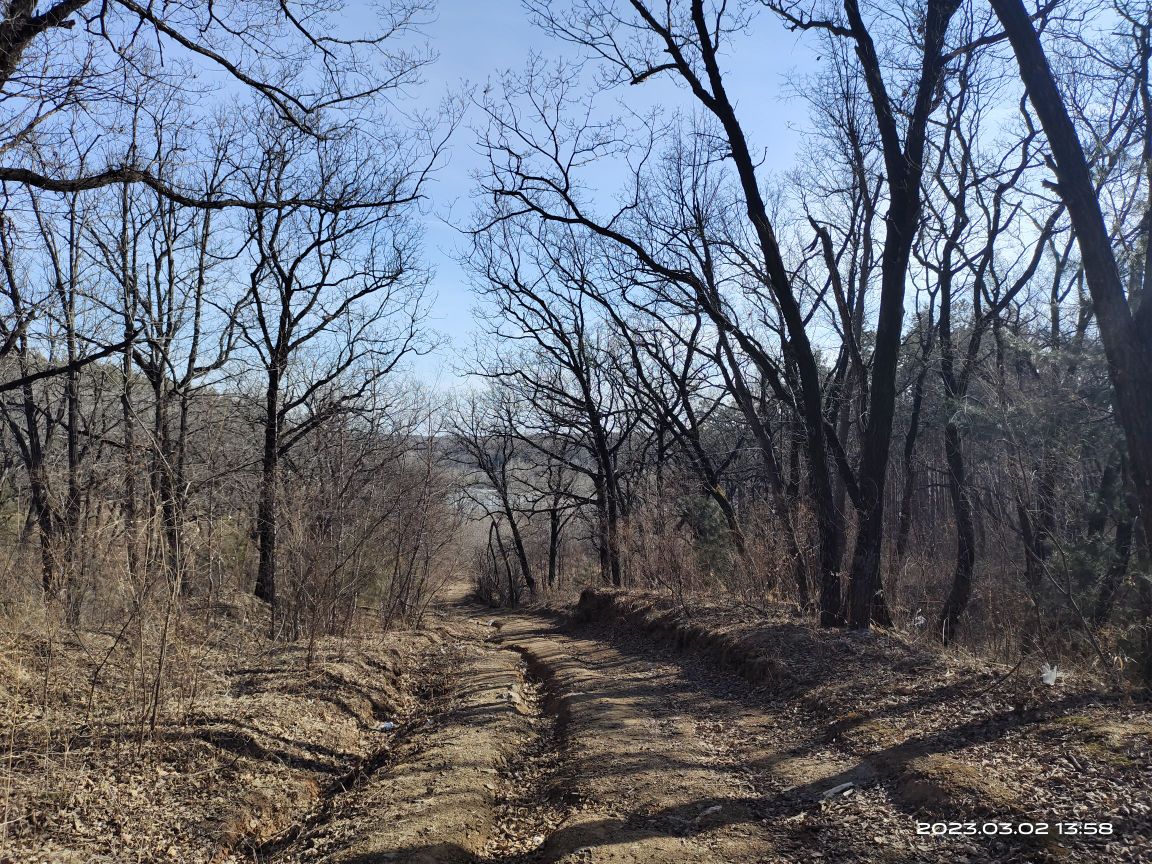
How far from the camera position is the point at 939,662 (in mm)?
7891

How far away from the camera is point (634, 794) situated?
18.2 feet

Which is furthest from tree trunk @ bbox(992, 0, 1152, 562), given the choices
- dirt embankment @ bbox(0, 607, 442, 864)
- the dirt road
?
dirt embankment @ bbox(0, 607, 442, 864)

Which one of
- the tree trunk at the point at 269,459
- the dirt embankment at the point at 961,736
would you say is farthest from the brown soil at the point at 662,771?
the tree trunk at the point at 269,459

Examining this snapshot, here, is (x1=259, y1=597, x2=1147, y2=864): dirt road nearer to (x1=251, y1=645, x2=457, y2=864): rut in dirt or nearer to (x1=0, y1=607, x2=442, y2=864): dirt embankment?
(x1=251, y1=645, x2=457, y2=864): rut in dirt

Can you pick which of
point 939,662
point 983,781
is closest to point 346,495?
point 939,662

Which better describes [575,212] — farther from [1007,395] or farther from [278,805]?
[278,805]

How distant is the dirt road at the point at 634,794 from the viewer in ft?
14.9

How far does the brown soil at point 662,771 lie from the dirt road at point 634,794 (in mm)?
20

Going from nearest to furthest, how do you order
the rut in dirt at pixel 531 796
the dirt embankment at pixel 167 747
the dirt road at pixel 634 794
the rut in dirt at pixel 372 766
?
the dirt road at pixel 634 794, the dirt embankment at pixel 167 747, the rut in dirt at pixel 531 796, the rut in dirt at pixel 372 766

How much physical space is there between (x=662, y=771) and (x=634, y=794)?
54cm

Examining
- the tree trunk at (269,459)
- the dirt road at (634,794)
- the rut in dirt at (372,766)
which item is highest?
the tree trunk at (269,459)

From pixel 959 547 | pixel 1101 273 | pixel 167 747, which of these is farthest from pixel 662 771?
pixel 959 547

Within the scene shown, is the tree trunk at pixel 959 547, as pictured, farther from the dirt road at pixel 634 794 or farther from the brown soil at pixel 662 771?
the dirt road at pixel 634 794

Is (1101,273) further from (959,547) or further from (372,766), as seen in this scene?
(959,547)
